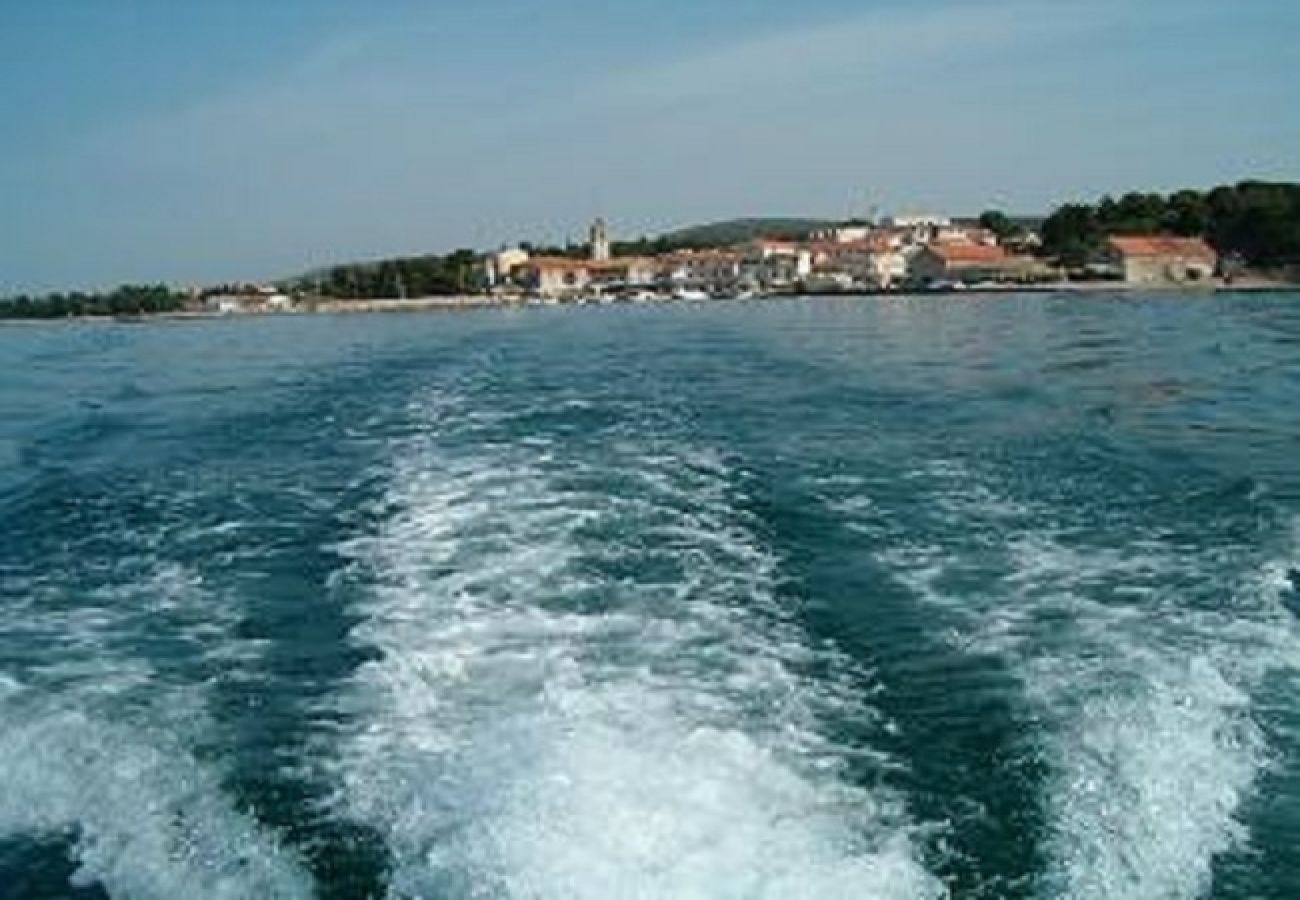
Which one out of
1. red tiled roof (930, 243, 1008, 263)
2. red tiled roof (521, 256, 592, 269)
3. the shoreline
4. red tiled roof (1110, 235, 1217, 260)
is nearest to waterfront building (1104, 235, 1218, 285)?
red tiled roof (1110, 235, 1217, 260)

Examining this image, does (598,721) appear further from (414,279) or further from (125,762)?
(414,279)

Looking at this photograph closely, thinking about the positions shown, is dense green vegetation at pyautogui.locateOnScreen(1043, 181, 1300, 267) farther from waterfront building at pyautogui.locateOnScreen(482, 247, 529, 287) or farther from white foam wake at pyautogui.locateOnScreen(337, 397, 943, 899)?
white foam wake at pyautogui.locateOnScreen(337, 397, 943, 899)

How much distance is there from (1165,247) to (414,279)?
223ft

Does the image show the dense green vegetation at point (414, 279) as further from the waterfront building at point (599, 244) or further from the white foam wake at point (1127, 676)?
the white foam wake at point (1127, 676)

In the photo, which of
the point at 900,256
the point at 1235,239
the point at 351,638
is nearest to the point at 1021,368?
the point at 351,638

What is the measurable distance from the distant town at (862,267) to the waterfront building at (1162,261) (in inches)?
3.2

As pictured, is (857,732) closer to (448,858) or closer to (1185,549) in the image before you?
(448,858)

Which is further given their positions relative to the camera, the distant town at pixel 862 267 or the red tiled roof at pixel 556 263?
the red tiled roof at pixel 556 263

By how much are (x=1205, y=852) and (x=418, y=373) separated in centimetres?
2777

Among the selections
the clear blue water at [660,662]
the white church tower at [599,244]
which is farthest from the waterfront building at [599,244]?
the clear blue water at [660,662]

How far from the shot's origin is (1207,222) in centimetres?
9956

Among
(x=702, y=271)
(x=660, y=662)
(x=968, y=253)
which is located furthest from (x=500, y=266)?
(x=660, y=662)

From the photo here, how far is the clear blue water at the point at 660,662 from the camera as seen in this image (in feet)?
24.5

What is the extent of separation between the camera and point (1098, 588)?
38.9ft
